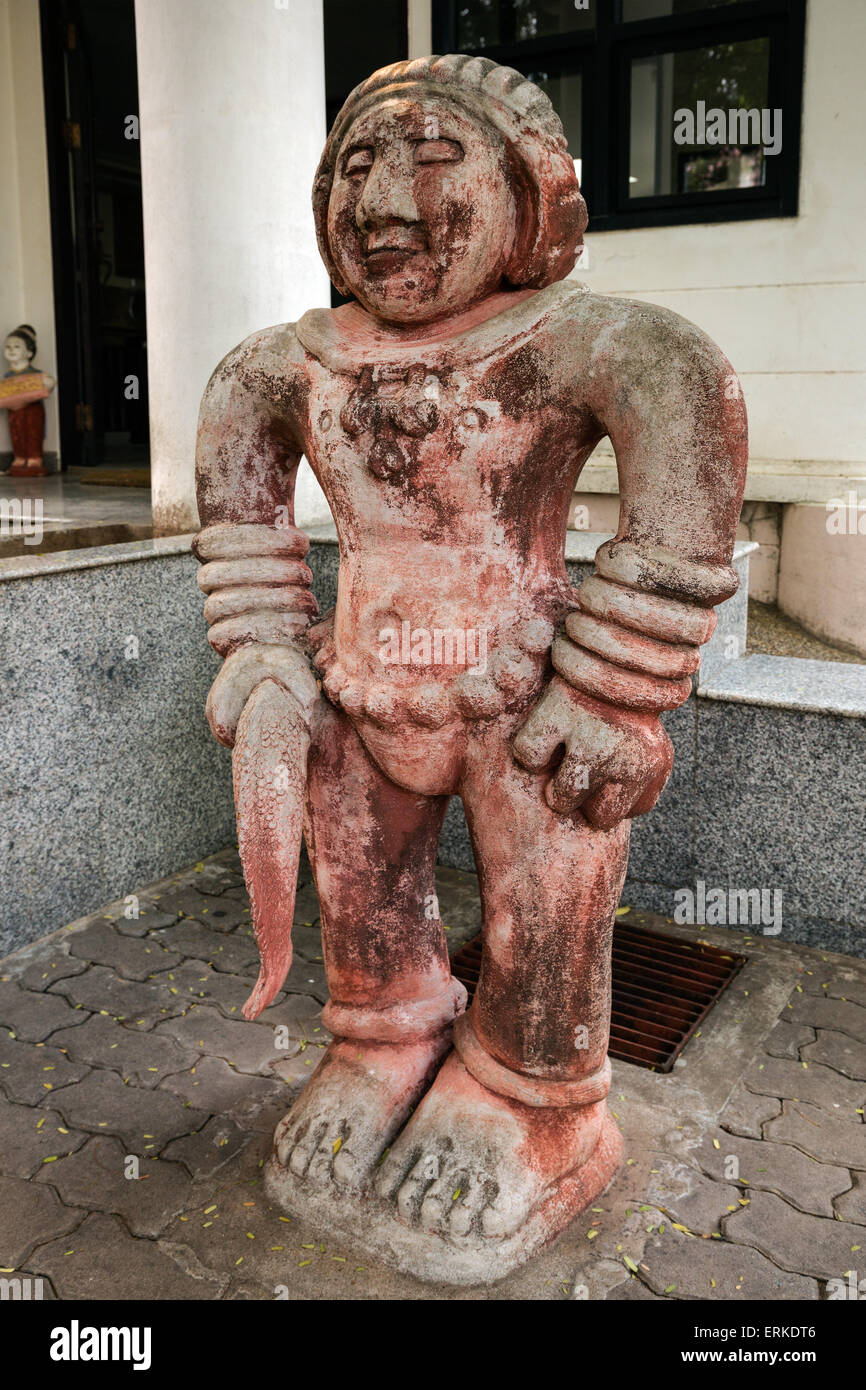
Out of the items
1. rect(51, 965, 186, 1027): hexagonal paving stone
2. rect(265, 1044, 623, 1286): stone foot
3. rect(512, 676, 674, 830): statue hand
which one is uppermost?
rect(512, 676, 674, 830): statue hand

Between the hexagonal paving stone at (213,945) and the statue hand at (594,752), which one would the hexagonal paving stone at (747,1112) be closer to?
the statue hand at (594,752)

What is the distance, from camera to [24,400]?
7.63m

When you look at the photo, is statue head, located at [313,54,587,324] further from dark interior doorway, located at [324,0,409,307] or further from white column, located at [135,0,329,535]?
dark interior doorway, located at [324,0,409,307]

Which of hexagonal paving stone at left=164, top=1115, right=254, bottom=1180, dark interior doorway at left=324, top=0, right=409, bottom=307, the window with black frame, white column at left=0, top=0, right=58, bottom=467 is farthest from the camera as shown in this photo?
dark interior doorway at left=324, top=0, right=409, bottom=307

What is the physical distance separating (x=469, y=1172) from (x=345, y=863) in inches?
24.4

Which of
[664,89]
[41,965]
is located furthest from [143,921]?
[664,89]

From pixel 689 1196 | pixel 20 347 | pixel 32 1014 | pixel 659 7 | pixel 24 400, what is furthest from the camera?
pixel 20 347

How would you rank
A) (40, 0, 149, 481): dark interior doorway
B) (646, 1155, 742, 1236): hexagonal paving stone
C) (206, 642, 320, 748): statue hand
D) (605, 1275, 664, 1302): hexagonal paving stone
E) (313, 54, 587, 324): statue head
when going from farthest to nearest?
1. (40, 0, 149, 481): dark interior doorway
2. (646, 1155, 742, 1236): hexagonal paving stone
3. (206, 642, 320, 748): statue hand
4. (605, 1275, 664, 1302): hexagonal paving stone
5. (313, 54, 587, 324): statue head

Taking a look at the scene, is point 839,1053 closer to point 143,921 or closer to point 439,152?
point 143,921

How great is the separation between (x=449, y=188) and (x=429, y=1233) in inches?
72.1

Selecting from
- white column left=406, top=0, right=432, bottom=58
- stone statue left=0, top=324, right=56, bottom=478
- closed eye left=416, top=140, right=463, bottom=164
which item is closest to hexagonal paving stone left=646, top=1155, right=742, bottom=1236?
closed eye left=416, top=140, right=463, bottom=164

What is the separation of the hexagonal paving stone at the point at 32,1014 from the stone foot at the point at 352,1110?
859 mm

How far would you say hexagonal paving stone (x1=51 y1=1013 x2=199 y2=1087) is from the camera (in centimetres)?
284

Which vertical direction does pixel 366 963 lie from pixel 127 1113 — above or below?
above
